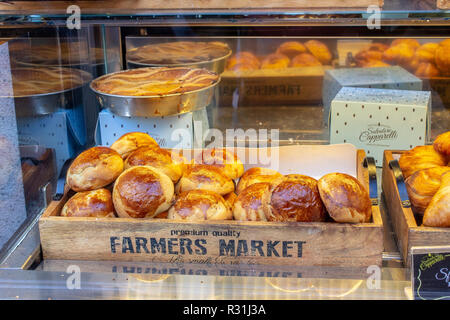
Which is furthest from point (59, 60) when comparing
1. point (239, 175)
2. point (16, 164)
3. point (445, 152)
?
point (445, 152)

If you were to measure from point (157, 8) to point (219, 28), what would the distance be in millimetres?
439

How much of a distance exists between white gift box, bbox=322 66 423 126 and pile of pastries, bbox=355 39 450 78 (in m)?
0.03

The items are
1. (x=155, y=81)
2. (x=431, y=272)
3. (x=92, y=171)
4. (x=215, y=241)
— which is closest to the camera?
(x=431, y=272)

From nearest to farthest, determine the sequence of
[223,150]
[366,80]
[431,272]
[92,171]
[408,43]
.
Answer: [431,272]
[92,171]
[223,150]
[408,43]
[366,80]

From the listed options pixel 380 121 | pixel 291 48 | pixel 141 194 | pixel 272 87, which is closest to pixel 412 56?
pixel 380 121

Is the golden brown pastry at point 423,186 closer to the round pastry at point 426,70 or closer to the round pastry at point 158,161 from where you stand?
the round pastry at point 158,161

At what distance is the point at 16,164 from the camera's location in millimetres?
1876

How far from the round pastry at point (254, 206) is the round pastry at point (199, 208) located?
38 millimetres

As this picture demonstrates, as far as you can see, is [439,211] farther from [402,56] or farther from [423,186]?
[402,56]

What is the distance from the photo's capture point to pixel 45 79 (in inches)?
86.0

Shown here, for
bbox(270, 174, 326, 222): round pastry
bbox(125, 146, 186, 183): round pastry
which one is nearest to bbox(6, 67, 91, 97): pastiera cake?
bbox(125, 146, 186, 183): round pastry

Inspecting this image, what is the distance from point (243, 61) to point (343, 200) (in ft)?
3.93

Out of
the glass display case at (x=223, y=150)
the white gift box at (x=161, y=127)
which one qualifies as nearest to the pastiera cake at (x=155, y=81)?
the glass display case at (x=223, y=150)

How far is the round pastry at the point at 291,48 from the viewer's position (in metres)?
2.33
